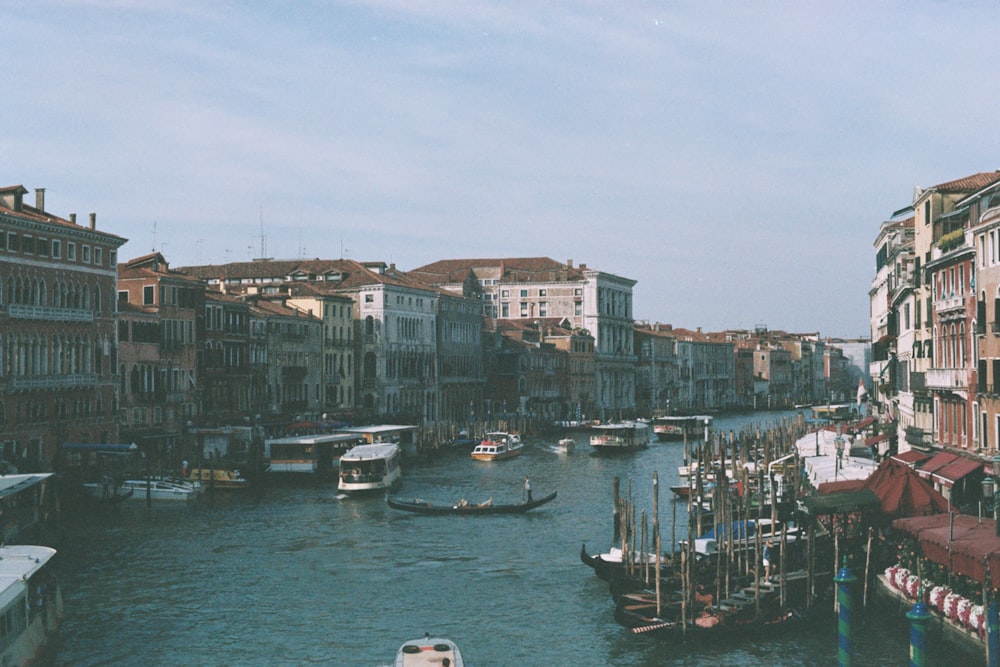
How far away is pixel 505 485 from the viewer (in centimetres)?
4019

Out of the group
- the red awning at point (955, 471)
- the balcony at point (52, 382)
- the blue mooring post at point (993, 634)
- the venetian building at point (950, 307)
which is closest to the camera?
the blue mooring post at point (993, 634)

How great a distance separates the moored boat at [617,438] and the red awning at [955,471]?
3146 cm

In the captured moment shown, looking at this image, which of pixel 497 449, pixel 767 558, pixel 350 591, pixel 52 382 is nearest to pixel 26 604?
pixel 350 591

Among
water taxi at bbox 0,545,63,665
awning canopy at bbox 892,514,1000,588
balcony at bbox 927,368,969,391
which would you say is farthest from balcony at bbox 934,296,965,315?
water taxi at bbox 0,545,63,665

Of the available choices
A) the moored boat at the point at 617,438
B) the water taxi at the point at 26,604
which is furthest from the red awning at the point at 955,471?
the moored boat at the point at 617,438

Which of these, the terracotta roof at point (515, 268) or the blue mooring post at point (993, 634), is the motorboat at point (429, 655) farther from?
the terracotta roof at point (515, 268)

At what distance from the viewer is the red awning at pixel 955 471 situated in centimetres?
2203

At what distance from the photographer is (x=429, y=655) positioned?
1502 cm

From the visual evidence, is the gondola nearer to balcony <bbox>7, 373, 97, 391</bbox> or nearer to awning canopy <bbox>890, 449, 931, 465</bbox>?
awning canopy <bbox>890, 449, 931, 465</bbox>

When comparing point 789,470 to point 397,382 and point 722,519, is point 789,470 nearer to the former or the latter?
point 722,519

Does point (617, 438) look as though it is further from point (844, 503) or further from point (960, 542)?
point (960, 542)

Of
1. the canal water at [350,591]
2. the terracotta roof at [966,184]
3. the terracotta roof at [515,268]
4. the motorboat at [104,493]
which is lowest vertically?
the canal water at [350,591]

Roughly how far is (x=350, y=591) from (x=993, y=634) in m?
12.1

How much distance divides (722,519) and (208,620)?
1003 cm
